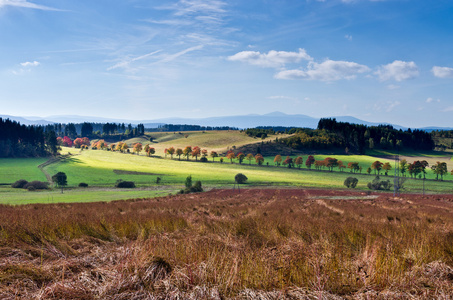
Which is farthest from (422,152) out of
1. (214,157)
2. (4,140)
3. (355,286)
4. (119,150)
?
(4,140)

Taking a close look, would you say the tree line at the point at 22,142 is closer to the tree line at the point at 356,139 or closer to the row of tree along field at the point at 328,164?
the row of tree along field at the point at 328,164

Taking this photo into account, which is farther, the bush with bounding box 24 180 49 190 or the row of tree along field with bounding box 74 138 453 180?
the row of tree along field with bounding box 74 138 453 180

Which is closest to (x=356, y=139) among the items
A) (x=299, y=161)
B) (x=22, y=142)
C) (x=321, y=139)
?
(x=321, y=139)

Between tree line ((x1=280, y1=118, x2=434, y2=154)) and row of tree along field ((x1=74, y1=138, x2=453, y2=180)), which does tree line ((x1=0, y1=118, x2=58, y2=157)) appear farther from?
tree line ((x1=280, y1=118, x2=434, y2=154))

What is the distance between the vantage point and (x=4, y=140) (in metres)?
117

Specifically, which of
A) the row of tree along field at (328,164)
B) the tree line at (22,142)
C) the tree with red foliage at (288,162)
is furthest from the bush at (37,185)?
the tree with red foliage at (288,162)

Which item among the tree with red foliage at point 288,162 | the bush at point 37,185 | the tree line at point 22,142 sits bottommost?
the bush at point 37,185

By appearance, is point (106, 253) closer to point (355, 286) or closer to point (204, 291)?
point (204, 291)

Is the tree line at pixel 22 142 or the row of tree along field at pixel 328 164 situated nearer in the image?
the row of tree along field at pixel 328 164

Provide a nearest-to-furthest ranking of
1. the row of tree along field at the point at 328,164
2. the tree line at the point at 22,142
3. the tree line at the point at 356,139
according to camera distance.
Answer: the row of tree along field at the point at 328,164
the tree line at the point at 22,142
the tree line at the point at 356,139

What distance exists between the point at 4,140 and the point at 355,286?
149 meters

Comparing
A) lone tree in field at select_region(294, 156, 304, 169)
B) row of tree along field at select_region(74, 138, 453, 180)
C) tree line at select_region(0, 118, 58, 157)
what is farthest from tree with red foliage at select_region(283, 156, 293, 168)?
tree line at select_region(0, 118, 58, 157)

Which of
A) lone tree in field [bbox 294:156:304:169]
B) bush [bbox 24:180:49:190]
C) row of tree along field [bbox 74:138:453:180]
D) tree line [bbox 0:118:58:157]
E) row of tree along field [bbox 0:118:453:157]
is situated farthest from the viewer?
row of tree along field [bbox 0:118:453:157]

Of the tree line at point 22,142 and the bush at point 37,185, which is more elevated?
the tree line at point 22,142
